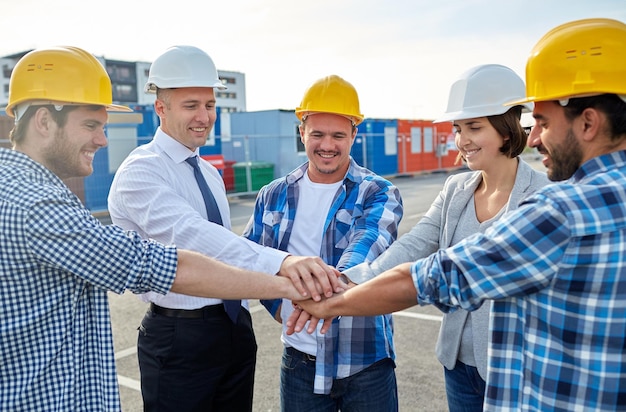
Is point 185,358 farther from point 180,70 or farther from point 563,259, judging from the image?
point 563,259

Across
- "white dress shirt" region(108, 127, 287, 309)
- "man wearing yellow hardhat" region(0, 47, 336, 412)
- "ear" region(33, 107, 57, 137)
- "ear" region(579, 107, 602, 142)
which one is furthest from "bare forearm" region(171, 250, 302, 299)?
"ear" region(579, 107, 602, 142)

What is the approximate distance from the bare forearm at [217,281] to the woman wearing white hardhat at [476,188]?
0.43 meters

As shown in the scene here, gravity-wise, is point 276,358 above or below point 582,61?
below

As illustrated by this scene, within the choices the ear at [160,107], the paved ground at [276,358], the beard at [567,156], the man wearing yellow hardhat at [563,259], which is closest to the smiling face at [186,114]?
the ear at [160,107]

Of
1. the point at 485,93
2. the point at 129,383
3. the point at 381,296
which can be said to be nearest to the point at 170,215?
the point at 381,296

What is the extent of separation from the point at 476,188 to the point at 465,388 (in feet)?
3.24

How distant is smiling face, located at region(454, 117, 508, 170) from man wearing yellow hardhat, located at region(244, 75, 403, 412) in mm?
471

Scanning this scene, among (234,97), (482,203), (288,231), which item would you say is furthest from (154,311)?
(234,97)

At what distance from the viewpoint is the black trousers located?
285 centimetres

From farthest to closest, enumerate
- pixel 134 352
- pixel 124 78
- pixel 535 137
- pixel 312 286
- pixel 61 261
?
pixel 124 78 → pixel 134 352 → pixel 312 286 → pixel 535 137 → pixel 61 261

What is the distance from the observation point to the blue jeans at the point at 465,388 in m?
2.62

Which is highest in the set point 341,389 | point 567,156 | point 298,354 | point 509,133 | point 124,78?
point 124,78

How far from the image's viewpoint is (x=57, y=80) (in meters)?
2.12

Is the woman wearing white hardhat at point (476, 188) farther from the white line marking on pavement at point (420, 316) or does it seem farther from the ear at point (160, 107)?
the white line marking on pavement at point (420, 316)
